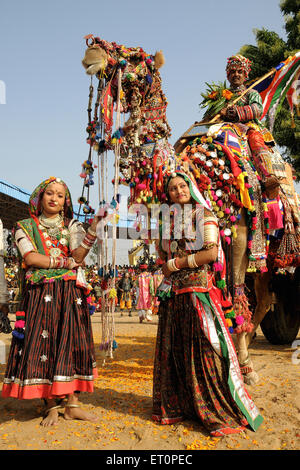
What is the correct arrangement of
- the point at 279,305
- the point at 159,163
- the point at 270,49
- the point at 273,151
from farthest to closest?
the point at 270,49 → the point at 279,305 → the point at 273,151 → the point at 159,163

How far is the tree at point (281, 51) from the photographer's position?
59.5 feet

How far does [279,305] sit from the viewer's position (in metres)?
7.37

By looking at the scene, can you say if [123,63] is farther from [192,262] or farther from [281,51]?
[281,51]

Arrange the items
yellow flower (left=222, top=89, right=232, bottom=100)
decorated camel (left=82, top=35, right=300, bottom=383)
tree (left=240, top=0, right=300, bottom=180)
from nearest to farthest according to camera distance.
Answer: decorated camel (left=82, top=35, right=300, bottom=383) → yellow flower (left=222, top=89, right=232, bottom=100) → tree (left=240, top=0, right=300, bottom=180)

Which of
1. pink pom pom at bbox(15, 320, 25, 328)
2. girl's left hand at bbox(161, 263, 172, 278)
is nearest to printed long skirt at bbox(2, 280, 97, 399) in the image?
pink pom pom at bbox(15, 320, 25, 328)

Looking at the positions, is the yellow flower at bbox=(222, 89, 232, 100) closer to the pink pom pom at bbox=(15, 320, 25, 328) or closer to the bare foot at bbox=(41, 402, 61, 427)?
the pink pom pom at bbox=(15, 320, 25, 328)

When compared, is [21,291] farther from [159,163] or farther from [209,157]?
[209,157]

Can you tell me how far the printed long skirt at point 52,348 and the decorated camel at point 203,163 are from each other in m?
1.23

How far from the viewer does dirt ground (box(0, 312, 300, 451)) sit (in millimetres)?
3000

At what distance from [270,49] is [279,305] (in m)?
15.0

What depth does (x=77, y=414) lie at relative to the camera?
3.56 metres

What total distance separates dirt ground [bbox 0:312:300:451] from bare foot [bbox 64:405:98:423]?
0.05 m
